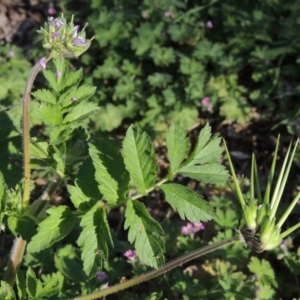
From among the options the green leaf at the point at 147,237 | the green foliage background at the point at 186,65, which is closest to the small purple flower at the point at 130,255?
the green foliage background at the point at 186,65

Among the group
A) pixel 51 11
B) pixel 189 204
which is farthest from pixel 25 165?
pixel 51 11

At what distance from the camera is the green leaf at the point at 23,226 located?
1920mm

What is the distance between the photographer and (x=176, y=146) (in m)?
1.92

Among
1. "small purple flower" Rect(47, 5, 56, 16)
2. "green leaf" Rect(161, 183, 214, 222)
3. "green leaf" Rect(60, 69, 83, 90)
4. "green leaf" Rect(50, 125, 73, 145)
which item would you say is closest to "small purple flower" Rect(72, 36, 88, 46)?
"green leaf" Rect(60, 69, 83, 90)

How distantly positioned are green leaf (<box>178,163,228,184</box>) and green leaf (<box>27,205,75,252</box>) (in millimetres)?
462

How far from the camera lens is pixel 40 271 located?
290 centimetres

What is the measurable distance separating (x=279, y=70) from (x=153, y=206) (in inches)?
57.5

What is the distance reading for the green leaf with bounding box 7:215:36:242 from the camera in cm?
192

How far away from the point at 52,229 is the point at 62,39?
2.26 feet

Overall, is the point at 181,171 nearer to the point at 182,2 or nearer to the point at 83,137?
the point at 83,137

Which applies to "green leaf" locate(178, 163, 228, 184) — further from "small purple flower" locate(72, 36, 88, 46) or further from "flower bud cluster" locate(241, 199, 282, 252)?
"small purple flower" locate(72, 36, 88, 46)

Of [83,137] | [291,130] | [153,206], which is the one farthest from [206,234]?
[83,137]

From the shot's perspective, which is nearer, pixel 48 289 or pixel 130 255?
pixel 48 289

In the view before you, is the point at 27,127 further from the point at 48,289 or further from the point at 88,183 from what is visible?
the point at 48,289
